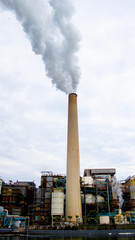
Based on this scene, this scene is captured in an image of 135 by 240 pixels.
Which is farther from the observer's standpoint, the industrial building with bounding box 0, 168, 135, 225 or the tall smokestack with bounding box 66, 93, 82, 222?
the industrial building with bounding box 0, 168, 135, 225

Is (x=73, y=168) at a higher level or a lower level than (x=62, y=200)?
higher

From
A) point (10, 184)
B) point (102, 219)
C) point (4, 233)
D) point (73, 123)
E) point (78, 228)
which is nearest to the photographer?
point (4, 233)

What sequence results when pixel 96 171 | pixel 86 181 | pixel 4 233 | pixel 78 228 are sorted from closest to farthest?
pixel 4 233, pixel 78 228, pixel 86 181, pixel 96 171

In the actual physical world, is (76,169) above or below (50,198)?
above

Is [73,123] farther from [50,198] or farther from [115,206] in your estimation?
[115,206]

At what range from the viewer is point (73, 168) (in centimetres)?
4844

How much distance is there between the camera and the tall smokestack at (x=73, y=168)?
4612 cm

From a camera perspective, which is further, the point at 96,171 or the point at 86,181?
the point at 96,171

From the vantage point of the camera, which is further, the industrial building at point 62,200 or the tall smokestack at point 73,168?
the industrial building at point 62,200

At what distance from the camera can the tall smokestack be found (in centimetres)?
4612

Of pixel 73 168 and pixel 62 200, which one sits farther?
pixel 62 200

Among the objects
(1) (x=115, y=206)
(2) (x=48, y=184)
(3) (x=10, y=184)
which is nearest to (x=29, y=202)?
(3) (x=10, y=184)

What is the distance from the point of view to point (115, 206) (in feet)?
178

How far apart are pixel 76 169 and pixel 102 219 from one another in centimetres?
1178
